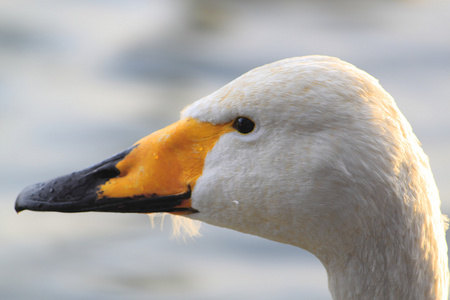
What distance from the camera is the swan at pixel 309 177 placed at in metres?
2.92

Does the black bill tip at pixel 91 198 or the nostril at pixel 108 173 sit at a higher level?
the nostril at pixel 108 173

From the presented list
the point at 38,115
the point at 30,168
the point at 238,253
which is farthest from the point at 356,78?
the point at 38,115

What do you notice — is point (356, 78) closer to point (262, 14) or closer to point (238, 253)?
point (238, 253)

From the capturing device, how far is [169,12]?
9641 mm

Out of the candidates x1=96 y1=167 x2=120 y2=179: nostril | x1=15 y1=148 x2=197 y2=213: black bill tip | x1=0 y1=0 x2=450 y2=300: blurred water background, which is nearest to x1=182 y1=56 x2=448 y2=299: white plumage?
x1=15 y1=148 x2=197 y2=213: black bill tip

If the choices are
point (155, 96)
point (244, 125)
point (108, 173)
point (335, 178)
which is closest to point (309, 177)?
point (335, 178)

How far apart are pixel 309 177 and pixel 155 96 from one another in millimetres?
5391

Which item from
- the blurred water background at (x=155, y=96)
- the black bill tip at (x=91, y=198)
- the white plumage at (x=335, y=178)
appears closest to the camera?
the white plumage at (x=335, y=178)

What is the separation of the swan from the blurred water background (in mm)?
3219

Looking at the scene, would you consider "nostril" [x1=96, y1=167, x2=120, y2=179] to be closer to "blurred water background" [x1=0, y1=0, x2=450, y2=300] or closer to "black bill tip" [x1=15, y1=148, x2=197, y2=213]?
"black bill tip" [x1=15, y1=148, x2=197, y2=213]

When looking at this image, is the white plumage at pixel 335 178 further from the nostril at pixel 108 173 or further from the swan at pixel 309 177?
the nostril at pixel 108 173

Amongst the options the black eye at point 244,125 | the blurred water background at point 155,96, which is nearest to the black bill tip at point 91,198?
the black eye at point 244,125

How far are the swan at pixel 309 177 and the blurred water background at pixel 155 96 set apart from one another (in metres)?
3.22

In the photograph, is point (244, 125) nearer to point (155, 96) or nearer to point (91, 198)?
point (91, 198)
